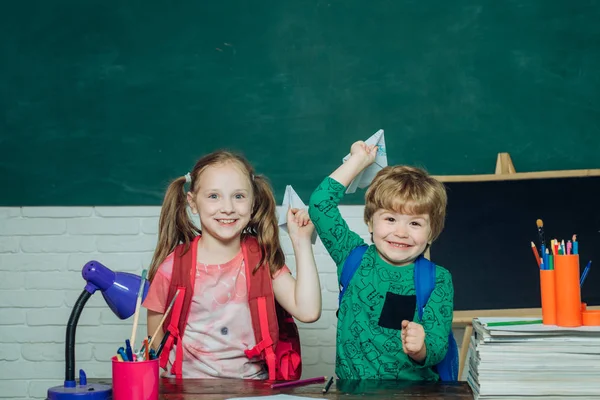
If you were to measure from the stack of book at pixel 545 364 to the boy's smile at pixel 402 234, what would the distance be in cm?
47

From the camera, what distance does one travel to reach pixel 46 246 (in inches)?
135

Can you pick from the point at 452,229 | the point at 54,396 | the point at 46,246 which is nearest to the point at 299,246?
the point at 54,396

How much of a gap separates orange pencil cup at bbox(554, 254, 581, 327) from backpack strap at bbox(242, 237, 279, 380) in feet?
2.65

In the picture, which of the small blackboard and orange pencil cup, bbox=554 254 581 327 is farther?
the small blackboard

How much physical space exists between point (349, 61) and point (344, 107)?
0.19 m

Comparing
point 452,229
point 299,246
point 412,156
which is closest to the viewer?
point 299,246

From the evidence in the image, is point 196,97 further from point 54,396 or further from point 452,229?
point 54,396

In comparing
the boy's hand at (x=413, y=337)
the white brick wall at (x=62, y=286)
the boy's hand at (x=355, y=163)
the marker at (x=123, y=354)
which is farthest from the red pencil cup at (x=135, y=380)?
the white brick wall at (x=62, y=286)

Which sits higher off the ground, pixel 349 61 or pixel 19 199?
pixel 349 61

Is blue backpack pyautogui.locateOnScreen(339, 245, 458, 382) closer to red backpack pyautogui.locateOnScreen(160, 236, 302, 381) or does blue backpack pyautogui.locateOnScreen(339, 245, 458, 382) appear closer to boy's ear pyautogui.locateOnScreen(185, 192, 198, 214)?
red backpack pyautogui.locateOnScreen(160, 236, 302, 381)

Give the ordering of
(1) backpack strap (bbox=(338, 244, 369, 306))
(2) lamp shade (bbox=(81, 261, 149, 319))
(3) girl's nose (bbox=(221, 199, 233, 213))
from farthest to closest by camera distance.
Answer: (3) girl's nose (bbox=(221, 199, 233, 213)) < (1) backpack strap (bbox=(338, 244, 369, 306)) < (2) lamp shade (bbox=(81, 261, 149, 319))

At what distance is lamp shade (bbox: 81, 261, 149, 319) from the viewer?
6.06ft

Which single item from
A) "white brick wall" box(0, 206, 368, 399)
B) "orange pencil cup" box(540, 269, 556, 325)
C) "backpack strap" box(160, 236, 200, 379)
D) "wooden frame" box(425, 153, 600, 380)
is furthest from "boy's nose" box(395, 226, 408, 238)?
"white brick wall" box(0, 206, 368, 399)

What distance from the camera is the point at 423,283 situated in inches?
78.4
